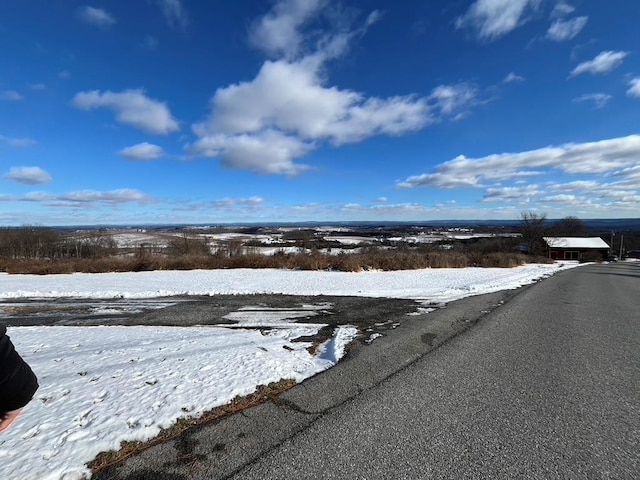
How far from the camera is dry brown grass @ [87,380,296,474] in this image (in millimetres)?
3201

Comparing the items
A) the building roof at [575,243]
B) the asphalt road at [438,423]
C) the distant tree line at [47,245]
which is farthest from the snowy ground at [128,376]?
the building roof at [575,243]

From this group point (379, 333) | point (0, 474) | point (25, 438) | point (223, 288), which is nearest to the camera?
point (0, 474)

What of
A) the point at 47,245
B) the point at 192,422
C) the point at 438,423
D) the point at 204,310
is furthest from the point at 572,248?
the point at 47,245

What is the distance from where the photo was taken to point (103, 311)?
12.0m

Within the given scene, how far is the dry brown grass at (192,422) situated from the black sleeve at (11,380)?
1862 millimetres

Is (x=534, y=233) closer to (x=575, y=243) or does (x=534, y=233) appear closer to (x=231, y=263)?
(x=575, y=243)

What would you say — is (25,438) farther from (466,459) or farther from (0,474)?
(466,459)

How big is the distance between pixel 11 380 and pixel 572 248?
96857 mm

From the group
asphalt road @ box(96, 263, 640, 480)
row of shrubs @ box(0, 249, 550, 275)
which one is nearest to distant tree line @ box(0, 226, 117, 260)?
row of shrubs @ box(0, 249, 550, 275)

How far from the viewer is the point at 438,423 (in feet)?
12.7

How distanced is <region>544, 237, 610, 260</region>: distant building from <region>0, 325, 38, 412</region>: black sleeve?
9312cm

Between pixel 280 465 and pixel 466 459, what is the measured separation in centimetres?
169

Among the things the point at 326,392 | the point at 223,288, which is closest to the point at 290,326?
the point at 326,392

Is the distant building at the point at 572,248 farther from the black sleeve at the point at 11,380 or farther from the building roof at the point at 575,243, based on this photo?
the black sleeve at the point at 11,380
